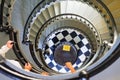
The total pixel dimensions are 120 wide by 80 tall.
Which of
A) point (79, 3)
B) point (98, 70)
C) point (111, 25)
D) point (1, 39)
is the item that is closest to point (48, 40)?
point (79, 3)

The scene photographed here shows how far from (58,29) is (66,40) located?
1.76 ft

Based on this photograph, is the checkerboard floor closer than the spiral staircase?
No

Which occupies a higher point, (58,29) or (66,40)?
(58,29)

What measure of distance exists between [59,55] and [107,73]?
6325 millimetres

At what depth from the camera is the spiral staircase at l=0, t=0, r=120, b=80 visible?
215 inches

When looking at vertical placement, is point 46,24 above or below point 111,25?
above

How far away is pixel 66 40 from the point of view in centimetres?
865

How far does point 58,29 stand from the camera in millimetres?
8711

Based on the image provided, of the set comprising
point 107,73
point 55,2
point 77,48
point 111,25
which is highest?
point 55,2

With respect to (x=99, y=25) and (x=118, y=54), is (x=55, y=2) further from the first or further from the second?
(x=118, y=54)

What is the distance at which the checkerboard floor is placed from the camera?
27.6 ft

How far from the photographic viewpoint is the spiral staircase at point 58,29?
546 cm

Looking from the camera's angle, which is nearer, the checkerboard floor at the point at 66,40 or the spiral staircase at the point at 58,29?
the spiral staircase at the point at 58,29

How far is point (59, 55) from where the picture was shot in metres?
8.45
